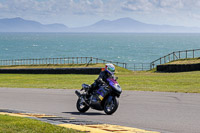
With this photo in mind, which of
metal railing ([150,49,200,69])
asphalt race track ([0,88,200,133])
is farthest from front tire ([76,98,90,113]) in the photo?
metal railing ([150,49,200,69])

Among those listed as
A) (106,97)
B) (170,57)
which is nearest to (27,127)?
(106,97)

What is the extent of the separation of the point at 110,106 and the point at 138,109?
142 cm

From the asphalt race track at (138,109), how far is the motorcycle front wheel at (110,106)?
18 centimetres

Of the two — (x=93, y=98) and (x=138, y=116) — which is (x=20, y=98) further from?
(x=138, y=116)

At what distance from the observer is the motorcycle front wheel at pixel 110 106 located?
11.5 metres

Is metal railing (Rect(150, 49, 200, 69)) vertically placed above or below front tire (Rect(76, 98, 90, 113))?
above

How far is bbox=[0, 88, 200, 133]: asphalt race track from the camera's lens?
1005 cm

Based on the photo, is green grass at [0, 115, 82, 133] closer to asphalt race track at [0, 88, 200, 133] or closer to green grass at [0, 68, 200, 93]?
asphalt race track at [0, 88, 200, 133]

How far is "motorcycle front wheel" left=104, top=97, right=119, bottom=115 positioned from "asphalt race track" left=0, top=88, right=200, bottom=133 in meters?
0.18

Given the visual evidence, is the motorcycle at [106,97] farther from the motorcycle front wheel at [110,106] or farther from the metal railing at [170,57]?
the metal railing at [170,57]

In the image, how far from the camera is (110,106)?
11.7 meters

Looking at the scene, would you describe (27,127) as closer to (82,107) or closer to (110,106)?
(110,106)

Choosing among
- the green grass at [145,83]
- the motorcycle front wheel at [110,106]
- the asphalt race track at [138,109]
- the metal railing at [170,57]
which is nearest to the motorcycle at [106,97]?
the motorcycle front wheel at [110,106]

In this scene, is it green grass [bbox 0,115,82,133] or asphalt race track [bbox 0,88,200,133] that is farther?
asphalt race track [bbox 0,88,200,133]
